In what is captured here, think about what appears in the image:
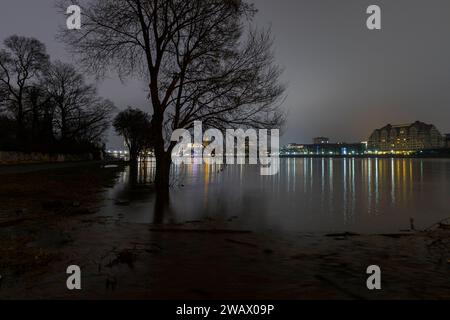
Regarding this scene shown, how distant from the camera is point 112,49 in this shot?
19781 millimetres

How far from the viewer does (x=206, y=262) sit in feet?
24.3

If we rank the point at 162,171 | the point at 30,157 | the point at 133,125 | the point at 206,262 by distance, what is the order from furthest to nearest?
the point at 133,125 < the point at 30,157 < the point at 162,171 < the point at 206,262

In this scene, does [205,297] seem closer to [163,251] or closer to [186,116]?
[163,251]

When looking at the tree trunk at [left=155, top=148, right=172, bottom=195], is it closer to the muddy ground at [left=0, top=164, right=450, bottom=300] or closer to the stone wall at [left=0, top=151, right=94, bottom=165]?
the muddy ground at [left=0, top=164, right=450, bottom=300]

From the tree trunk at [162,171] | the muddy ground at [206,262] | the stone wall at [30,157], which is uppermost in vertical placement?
the stone wall at [30,157]

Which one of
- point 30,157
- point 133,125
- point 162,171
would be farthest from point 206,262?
point 133,125

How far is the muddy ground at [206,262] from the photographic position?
5.67 metres

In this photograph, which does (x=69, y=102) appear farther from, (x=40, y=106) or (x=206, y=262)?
(x=206, y=262)

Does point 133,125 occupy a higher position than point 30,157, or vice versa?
point 133,125

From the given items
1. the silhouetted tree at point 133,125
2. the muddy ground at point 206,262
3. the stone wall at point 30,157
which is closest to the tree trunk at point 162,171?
the muddy ground at point 206,262

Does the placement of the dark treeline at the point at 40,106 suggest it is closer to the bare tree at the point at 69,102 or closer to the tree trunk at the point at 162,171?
the bare tree at the point at 69,102

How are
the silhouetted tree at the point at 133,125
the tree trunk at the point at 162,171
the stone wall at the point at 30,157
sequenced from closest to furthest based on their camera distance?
the tree trunk at the point at 162,171 < the stone wall at the point at 30,157 < the silhouetted tree at the point at 133,125

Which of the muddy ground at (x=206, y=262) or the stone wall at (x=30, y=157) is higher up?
the stone wall at (x=30, y=157)
